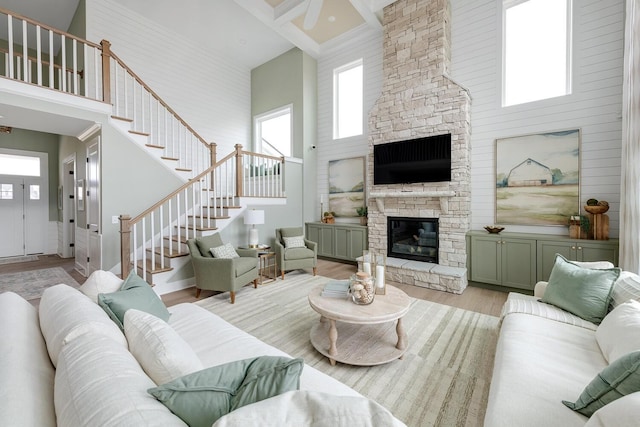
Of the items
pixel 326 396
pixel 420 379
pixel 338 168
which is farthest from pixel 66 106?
pixel 420 379

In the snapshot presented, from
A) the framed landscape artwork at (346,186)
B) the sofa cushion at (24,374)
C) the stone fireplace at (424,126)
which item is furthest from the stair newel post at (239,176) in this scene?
the sofa cushion at (24,374)

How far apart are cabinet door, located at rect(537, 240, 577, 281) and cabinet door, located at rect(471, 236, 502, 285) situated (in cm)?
50

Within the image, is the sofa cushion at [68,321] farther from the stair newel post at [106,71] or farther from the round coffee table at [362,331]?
the stair newel post at [106,71]

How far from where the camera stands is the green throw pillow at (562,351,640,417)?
1.07 m

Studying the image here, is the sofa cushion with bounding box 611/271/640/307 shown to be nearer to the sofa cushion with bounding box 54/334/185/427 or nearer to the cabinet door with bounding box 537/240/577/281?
the cabinet door with bounding box 537/240/577/281

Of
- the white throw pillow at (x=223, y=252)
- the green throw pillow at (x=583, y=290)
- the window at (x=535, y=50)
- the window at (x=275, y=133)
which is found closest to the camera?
the green throw pillow at (x=583, y=290)

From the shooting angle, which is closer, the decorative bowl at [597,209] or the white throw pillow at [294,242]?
the decorative bowl at [597,209]

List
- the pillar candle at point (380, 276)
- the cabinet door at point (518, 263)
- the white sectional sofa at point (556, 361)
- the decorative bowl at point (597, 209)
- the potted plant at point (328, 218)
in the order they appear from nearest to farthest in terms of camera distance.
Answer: the white sectional sofa at point (556, 361), the pillar candle at point (380, 276), the decorative bowl at point (597, 209), the cabinet door at point (518, 263), the potted plant at point (328, 218)

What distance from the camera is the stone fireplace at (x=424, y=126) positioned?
4.56 m

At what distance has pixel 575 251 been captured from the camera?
3666 millimetres

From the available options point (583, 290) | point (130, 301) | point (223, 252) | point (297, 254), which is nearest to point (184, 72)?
point (223, 252)

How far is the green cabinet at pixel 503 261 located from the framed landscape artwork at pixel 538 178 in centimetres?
49

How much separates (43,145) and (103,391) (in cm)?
943

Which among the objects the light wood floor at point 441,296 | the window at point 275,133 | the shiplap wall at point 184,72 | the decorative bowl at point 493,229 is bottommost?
the light wood floor at point 441,296
